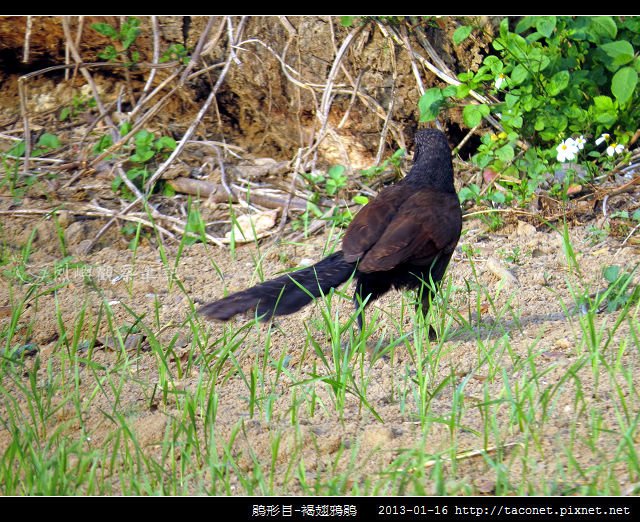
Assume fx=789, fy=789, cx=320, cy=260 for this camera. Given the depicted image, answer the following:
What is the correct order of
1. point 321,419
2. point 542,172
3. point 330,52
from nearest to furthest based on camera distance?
point 321,419
point 542,172
point 330,52

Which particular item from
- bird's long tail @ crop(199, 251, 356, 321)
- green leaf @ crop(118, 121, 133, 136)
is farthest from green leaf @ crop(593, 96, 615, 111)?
green leaf @ crop(118, 121, 133, 136)

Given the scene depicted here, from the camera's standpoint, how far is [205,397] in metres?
3.18

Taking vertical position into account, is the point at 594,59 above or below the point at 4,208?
above

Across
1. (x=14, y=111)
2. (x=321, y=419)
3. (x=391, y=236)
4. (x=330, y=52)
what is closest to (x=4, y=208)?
(x=14, y=111)

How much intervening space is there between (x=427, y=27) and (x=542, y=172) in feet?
4.86

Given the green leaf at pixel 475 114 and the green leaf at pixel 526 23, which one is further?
the green leaf at pixel 475 114

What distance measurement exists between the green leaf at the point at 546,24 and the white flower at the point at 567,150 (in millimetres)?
682

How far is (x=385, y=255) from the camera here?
3.65 meters

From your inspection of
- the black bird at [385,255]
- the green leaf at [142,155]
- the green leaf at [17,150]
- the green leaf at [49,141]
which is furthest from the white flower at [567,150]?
the green leaf at [17,150]

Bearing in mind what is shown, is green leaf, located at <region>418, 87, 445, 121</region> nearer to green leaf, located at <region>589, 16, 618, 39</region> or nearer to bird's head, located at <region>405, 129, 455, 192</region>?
bird's head, located at <region>405, 129, 455, 192</region>

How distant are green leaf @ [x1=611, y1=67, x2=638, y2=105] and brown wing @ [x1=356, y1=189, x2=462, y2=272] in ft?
4.51

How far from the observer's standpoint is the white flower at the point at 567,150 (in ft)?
16.2

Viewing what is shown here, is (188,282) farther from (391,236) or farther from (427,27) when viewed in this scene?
(427,27)

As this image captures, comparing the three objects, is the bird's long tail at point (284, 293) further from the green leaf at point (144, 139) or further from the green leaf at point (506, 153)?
the green leaf at point (144, 139)
